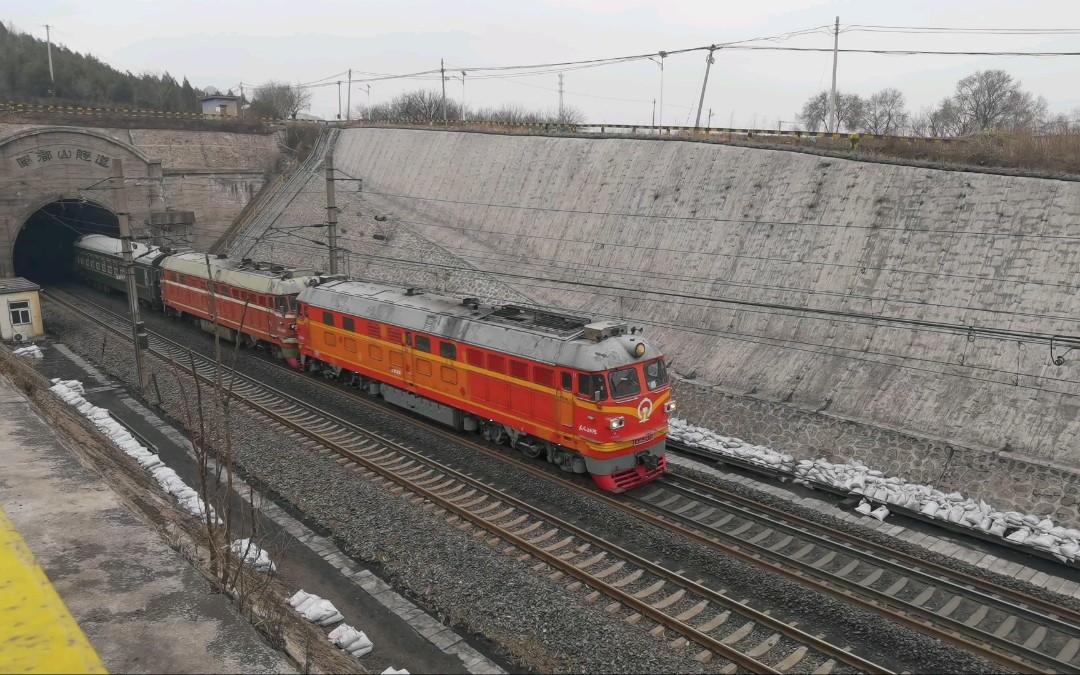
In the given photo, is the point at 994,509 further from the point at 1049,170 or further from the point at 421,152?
the point at 421,152

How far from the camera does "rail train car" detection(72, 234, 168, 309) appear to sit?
35031 millimetres

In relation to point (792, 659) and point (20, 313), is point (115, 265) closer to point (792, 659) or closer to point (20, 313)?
point (20, 313)

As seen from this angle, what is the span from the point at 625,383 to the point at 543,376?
191 cm

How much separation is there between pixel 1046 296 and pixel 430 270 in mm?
24360

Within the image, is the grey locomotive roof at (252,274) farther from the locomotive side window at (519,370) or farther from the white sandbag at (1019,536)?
the white sandbag at (1019,536)

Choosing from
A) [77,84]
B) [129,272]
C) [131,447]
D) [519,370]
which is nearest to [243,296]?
[129,272]

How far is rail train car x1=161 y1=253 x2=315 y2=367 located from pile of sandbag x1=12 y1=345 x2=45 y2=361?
587 cm

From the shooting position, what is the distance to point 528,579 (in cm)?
1159

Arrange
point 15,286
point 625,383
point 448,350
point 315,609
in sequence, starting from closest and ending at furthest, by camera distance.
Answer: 1. point 315,609
2. point 625,383
3. point 448,350
4. point 15,286

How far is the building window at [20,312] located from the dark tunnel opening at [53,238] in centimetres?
1941

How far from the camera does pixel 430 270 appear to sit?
33.2 metres

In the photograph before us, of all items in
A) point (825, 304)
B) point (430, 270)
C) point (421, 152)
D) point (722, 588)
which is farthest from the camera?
point (421, 152)

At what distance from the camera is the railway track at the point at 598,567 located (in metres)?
9.84

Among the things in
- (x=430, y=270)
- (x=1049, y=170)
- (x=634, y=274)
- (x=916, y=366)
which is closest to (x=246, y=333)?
(x=430, y=270)
